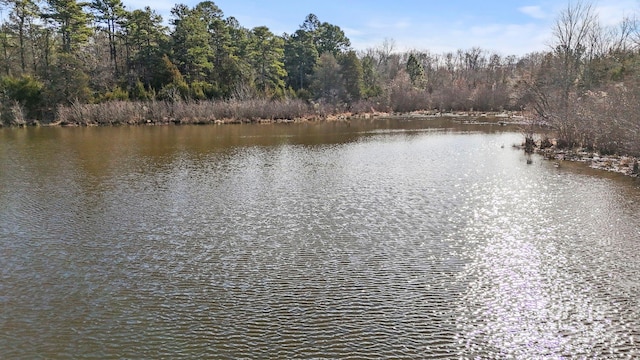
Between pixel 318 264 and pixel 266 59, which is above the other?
pixel 266 59

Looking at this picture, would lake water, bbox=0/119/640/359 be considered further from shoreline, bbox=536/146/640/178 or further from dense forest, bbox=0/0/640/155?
dense forest, bbox=0/0/640/155

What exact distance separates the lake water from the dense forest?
46.8 feet

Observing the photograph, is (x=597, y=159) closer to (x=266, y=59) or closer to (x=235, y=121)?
(x=235, y=121)

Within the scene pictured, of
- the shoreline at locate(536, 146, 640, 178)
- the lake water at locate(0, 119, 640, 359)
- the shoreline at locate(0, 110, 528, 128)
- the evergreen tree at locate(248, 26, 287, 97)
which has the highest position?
the evergreen tree at locate(248, 26, 287, 97)

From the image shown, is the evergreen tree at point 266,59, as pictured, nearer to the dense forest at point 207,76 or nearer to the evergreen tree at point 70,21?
the dense forest at point 207,76

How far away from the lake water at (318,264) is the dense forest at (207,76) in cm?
1425

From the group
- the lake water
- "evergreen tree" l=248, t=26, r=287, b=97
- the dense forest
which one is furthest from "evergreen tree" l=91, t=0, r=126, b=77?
the lake water

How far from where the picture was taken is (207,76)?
166 ft

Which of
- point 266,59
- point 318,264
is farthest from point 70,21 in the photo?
point 318,264

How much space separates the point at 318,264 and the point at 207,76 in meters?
46.0

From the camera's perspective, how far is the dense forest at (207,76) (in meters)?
33.1

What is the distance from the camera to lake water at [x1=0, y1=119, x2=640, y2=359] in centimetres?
587

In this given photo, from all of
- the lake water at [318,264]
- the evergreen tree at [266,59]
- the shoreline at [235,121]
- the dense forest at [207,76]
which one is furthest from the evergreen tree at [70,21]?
the lake water at [318,264]

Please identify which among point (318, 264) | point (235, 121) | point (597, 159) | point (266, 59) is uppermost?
point (266, 59)
